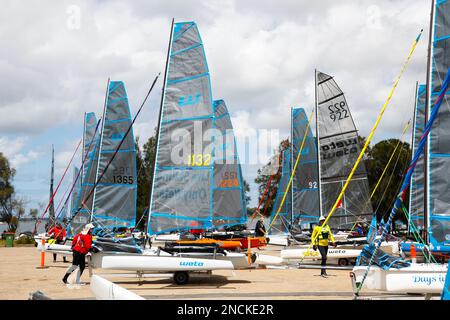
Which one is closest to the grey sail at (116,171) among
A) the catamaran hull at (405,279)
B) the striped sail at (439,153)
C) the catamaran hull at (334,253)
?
the catamaran hull at (334,253)

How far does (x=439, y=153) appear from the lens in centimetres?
1509

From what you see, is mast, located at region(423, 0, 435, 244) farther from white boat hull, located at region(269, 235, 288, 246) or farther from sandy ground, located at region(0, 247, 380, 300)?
white boat hull, located at region(269, 235, 288, 246)

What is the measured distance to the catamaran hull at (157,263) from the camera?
1372 centimetres

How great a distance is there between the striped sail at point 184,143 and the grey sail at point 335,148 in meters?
11.1

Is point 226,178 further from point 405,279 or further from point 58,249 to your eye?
point 405,279

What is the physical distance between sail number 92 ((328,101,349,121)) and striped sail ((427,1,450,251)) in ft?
41.9

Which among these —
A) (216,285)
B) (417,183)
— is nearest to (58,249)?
(216,285)

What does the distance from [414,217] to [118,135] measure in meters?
15.3

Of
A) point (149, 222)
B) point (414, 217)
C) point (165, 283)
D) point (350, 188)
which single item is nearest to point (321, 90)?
point (350, 188)

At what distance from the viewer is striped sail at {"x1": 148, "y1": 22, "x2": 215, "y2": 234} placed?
17969mm

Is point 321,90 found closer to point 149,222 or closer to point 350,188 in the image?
point 350,188

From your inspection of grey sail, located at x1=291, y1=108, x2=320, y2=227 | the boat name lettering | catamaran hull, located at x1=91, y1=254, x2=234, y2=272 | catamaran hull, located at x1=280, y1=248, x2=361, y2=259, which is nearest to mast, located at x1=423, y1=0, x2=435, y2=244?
catamaran hull, located at x1=280, y1=248, x2=361, y2=259

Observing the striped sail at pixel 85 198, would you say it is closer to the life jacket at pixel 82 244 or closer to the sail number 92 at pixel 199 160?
the sail number 92 at pixel 199 160

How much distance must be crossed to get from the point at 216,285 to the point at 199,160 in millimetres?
5547
